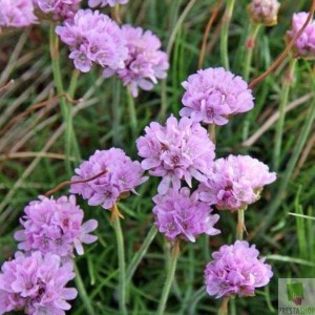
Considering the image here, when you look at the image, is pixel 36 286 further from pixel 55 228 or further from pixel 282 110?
pixel 282 110

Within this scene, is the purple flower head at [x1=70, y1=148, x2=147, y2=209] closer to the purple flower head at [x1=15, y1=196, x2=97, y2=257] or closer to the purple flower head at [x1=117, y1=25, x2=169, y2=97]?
the purple flower head at [x1=15, y1=196, x2=97, y2=257]

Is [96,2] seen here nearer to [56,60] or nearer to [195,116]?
[56,60]

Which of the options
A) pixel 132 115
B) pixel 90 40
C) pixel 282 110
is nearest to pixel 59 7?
pixel 90 40

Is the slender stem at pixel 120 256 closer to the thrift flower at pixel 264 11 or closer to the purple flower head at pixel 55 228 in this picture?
the purple flower head at pixel 55 228

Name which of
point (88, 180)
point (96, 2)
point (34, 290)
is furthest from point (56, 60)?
point (34, 290)

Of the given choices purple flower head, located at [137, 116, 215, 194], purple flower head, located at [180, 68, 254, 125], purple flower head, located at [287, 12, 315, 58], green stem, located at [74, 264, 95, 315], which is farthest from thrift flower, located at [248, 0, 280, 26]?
green stem, located at [74, 264, 95, 315]

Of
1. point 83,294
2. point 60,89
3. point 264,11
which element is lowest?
point 83,294
